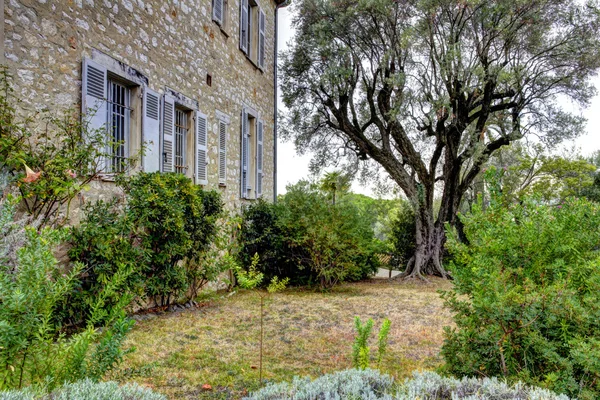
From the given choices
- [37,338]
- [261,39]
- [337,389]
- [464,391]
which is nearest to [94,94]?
[37,338]

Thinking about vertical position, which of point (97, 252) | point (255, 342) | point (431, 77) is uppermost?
point (431, 77)

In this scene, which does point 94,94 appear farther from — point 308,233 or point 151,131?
point 308,233

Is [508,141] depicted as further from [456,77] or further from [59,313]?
[59,313]

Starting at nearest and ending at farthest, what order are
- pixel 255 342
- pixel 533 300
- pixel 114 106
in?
pixel 533 300
pixel 255 342
pixel 114 106

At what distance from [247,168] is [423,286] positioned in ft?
17.2

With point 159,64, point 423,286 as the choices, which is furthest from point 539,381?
point 423,286

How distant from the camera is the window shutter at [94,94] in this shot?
14.5 feet

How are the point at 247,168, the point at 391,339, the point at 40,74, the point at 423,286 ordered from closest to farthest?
the point at 40,74 < the point at 391,339 < the point at 247,168 < the point at 423,286

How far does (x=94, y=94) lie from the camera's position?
4.61m

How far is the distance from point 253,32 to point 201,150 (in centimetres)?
440

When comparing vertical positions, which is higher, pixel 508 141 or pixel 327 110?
pixel 327 110

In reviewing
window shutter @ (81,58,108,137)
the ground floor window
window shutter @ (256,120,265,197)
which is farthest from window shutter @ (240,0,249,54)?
window shutter @ (81,58,108,137)

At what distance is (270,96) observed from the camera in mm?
11328

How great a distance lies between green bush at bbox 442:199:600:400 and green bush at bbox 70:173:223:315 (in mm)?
3094
